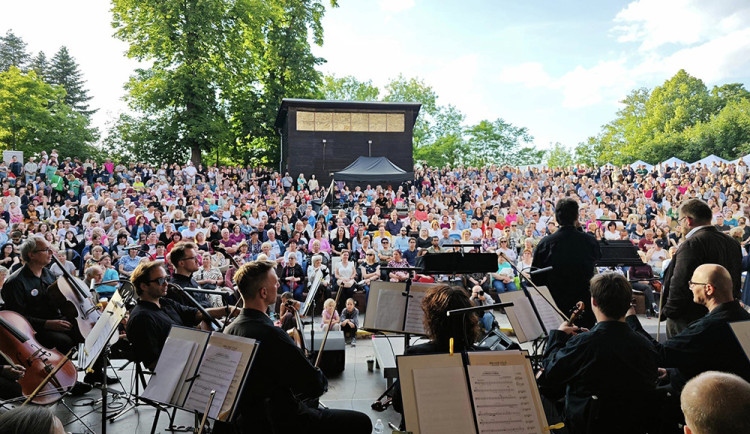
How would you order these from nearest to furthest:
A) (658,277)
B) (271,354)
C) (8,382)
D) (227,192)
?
(271,354) → (8,382) → (658,277) → (227,192)

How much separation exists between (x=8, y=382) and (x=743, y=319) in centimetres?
526

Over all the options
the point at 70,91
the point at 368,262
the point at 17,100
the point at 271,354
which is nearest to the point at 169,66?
the point at 17,100

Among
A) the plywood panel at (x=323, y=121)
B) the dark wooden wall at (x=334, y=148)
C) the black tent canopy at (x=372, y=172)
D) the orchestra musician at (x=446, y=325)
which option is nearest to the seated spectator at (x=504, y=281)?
the orchestra musician at (x=446, y=325)

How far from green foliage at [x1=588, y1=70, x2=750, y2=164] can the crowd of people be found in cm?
2665

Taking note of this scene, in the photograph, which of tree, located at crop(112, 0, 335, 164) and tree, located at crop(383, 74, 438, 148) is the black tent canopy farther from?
tree, located at crop(383, 74, 438, 148)

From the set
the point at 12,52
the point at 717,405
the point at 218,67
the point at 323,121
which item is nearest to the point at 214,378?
the point at 717,405

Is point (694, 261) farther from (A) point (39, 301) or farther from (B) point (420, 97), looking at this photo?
(B) point (420, 97)

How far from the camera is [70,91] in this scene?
5000cm

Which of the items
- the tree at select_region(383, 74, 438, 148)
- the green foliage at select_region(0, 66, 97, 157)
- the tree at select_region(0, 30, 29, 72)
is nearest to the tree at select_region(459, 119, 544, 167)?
the tree at select_region(383, 74, 438, 148)

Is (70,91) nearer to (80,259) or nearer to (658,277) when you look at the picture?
(80,259)

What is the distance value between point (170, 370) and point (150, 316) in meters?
1.21

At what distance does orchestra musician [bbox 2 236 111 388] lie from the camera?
4.58 metres

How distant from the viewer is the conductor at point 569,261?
4.36 meters

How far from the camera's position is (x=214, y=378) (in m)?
2.56
